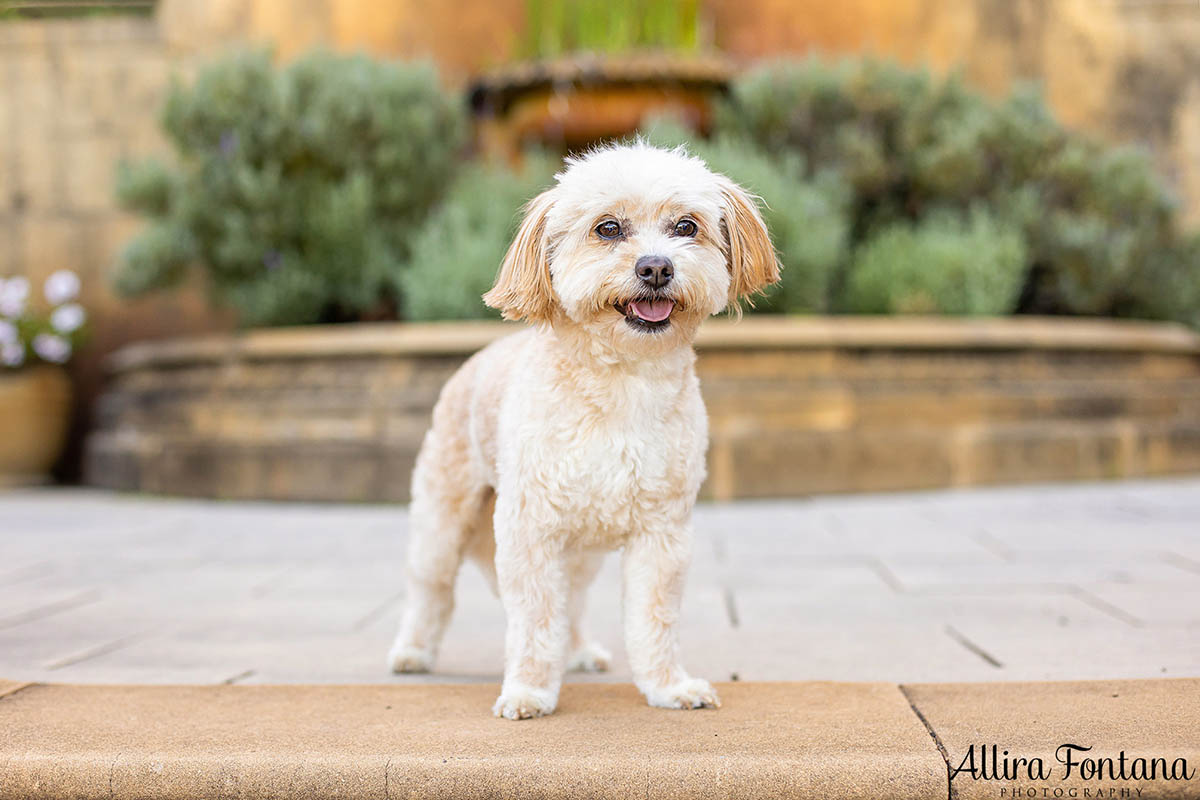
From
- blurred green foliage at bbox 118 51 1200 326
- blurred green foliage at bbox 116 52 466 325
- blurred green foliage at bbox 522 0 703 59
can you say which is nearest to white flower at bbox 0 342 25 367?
blurred green foliage at bbox 118 51 1200 326

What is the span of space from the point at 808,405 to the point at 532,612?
5.33 m

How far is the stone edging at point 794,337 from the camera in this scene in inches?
314

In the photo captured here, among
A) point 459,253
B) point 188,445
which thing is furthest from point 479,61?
point 188,445

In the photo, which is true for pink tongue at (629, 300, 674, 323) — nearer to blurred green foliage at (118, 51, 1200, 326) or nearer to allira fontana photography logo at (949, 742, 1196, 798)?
allira fontana photography logo at (949, 742, 1196, 798)

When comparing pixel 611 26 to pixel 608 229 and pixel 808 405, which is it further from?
pixel 608 229

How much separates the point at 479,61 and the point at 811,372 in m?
6.73

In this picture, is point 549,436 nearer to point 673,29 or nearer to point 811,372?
point 811,372

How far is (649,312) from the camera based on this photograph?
2.92m

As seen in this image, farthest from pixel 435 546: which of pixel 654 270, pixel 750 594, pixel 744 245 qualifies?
pixel 750 594

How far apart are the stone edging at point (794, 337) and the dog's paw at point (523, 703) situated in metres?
5.08

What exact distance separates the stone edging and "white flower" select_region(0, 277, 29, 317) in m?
2.59

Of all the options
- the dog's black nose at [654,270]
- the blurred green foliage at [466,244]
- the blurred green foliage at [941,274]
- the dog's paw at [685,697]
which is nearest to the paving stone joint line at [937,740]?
the dog's paw at [685,697]

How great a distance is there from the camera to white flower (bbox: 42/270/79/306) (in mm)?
10922

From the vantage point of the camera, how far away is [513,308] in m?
3.06
